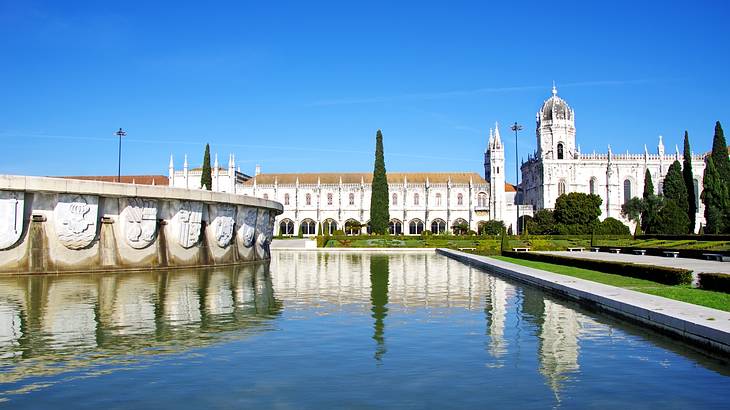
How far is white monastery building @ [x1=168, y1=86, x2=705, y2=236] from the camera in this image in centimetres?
7800

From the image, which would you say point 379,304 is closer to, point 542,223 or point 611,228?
point 611,228

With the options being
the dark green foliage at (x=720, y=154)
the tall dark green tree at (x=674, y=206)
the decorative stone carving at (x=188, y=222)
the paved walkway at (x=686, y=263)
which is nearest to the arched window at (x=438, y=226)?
the tall dark green tree at (x=674, y=206)

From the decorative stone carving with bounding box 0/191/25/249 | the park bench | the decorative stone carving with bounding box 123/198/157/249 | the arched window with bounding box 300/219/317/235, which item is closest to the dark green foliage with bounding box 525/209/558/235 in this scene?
the arched window with bounding box 300/219/317/235

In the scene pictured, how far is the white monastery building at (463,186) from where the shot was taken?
7800cm

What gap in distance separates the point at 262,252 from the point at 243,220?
282 centimetres

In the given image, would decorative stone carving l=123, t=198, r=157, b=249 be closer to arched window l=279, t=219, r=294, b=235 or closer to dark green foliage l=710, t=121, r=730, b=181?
dark green foliage l=710, t=121, r=730, b=181

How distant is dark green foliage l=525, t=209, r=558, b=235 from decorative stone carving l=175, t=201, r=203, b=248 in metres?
49.2

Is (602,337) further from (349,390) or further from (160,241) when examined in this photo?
(160,241)

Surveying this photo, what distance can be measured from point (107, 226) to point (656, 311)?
16.5m

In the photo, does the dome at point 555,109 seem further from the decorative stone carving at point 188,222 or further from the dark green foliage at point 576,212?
the decorative stone carving at point 188,222

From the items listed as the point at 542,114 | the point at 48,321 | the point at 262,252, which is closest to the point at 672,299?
the point at 48,321

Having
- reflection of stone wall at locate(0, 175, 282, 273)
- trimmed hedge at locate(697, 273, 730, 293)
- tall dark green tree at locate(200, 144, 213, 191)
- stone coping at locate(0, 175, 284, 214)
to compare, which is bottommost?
trimmed hedge at locate(697, 273, 730, 293)

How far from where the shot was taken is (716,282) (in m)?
13.2

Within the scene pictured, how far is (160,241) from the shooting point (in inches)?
878
